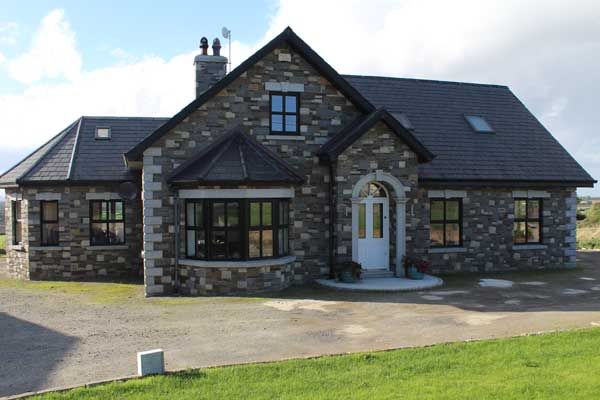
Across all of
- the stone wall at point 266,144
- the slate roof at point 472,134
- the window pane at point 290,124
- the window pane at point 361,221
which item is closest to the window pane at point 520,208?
the slate roof at point 472,134

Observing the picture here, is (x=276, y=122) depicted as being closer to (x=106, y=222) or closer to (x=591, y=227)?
(x=106, y=222)

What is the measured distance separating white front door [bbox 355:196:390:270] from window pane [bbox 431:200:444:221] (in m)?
2.70

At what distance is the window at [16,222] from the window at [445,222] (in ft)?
46.7

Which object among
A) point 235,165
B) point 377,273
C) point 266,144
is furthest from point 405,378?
point 266,144

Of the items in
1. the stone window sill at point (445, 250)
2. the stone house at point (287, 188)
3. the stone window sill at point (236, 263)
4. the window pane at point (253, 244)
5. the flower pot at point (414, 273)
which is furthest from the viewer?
the stone window sill at point (445, 250)

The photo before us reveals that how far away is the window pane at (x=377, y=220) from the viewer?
54.5ft

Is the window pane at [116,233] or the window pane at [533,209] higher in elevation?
the window pane at [533,209]

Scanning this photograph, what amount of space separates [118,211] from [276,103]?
724 centimetres

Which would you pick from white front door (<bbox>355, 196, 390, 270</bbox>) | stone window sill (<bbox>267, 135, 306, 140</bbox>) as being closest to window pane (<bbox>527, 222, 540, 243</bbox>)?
white front door (<bbox>355, 196, 390, 270</bbox>)

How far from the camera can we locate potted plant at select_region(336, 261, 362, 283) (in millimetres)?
15516

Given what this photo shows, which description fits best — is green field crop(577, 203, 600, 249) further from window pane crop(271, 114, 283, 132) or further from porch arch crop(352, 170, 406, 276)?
window pane crop(271, 114, 283, 132)

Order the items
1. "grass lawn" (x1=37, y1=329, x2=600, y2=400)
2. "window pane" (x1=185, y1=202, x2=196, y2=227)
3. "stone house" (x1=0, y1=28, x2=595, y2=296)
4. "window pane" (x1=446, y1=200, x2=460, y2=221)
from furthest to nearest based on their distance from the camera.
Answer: "window pane" (x1=446, y1=200, x2=460, y2=221), "window pane" (x1=185, y1=202, x2=196, y2=227), "stone house" (x1=0, y1=28, x2=595, y2=296), "grass lawn" (x1=37, y1=329, x2=600, y2=400)

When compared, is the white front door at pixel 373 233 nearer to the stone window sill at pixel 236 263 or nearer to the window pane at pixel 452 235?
the stone window sill at pixel 236 263

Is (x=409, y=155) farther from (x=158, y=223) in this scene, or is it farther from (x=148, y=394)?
(x=148, y=394)
